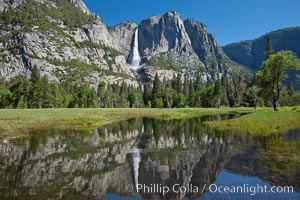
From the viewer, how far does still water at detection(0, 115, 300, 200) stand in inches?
499

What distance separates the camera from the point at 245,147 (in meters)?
22.7

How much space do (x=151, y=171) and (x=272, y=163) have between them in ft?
24.5

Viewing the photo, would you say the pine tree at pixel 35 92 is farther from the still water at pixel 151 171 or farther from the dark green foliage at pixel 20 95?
the still water at pixel 151 171

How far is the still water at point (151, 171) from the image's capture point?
499 inches

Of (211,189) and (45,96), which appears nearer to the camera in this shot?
(211,189)

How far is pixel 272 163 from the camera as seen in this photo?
54.8 ft

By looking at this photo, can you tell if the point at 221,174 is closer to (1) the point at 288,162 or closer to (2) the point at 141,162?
(1) the point at 288,162

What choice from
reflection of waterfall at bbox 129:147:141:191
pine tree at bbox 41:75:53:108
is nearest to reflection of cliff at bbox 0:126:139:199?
reflection of waterfall at bbox 129:147:141:191

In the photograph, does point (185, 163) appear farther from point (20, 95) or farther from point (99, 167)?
point (20, 95)

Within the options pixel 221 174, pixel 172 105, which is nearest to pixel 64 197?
pixel 221 174

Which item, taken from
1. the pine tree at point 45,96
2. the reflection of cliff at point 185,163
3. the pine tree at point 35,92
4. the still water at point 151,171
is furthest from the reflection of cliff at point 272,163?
the pine tree at point 45,96

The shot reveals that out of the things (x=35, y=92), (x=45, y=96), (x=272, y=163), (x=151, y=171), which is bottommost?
(x=151, y=171)

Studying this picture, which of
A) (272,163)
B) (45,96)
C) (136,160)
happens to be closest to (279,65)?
(272,163)

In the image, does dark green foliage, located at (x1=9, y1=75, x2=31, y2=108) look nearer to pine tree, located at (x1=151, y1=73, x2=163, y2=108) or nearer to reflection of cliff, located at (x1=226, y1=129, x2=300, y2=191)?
pine tree, located at (x1=151, y1=73, x2=163, y2=108)
